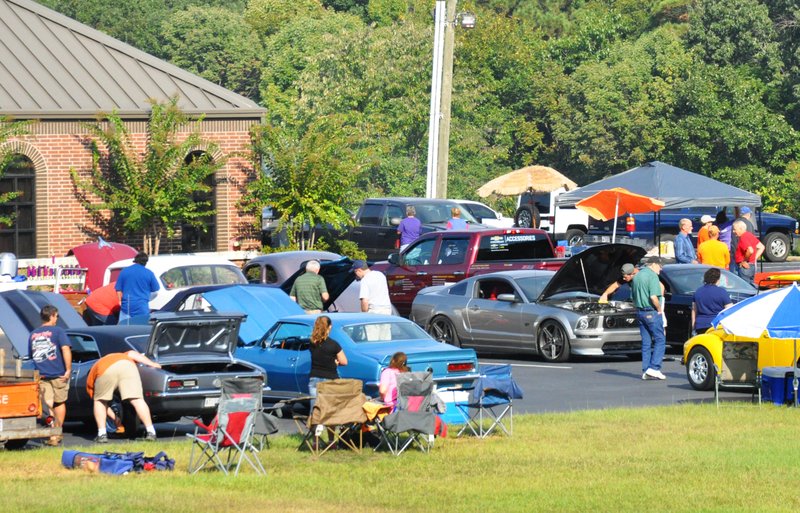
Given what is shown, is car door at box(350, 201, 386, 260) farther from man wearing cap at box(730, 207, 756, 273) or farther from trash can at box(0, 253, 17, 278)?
trash can at box(0, 253, 17, 278)

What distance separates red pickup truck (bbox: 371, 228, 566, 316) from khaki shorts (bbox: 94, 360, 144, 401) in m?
11.3

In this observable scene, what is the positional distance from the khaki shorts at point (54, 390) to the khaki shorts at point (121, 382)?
1.79ft

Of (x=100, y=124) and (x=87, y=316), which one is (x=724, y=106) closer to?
(x=100, y=124)

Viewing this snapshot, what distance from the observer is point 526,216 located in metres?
41.9

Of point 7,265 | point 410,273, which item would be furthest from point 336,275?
point 7,265

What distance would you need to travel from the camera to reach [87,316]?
23.9 metres

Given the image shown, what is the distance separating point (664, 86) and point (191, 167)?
30.3 metres

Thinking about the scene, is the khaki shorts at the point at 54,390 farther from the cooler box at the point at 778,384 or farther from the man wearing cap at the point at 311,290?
the cooler box at the point at 778,384

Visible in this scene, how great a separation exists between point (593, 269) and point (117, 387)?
31.5 feet

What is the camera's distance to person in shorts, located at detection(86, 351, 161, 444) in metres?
16.6

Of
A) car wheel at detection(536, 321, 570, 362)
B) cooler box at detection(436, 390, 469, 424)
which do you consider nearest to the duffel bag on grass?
cooler box at detection(436, 390, 469, 424)

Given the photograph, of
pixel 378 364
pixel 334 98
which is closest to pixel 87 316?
pixel 378 364

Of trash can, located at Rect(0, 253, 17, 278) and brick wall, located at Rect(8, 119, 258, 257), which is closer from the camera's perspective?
trash can, located at Rect(0, 253, 17, 278)

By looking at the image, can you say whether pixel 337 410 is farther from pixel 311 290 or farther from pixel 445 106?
pixel 445 106
